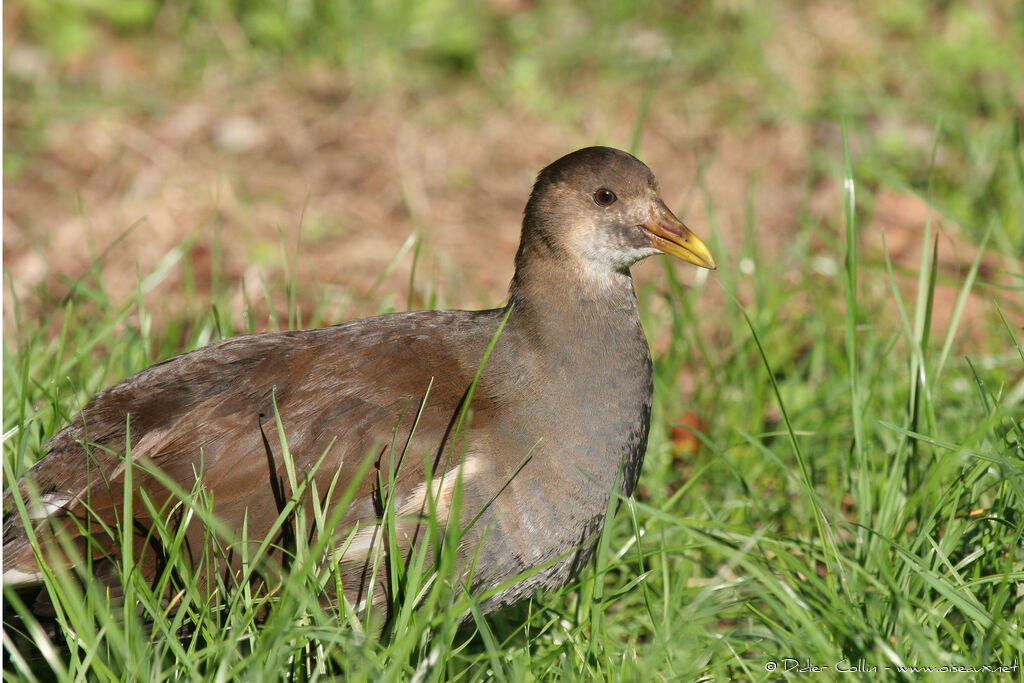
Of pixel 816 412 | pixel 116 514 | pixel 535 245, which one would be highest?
pixel 535 245

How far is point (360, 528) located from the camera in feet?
8.84

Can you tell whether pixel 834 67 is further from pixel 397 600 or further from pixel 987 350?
pixel 397 600

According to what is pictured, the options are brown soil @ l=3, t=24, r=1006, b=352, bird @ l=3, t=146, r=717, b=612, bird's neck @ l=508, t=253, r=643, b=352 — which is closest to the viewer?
bird @ l=3, t=146, r=717, b=612

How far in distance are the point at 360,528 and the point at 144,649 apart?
1.92 ft

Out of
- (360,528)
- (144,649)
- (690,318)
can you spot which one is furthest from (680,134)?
(144,649)

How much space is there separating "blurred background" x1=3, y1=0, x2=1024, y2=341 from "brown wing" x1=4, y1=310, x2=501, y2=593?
1.58m

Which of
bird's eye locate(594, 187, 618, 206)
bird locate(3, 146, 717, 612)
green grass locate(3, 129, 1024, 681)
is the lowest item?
green grass locate(3, 129, 1024, 681)

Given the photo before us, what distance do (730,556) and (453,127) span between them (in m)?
3.91

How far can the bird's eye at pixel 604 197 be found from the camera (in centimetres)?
315

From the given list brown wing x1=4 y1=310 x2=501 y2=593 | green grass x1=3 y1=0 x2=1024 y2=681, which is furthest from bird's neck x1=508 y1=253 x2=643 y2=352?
green grass x1=3 y1=0 x2=1024 y2=681

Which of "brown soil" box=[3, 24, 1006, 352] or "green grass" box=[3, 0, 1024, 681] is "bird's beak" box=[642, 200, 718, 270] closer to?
"green grass" box=[3, 0, 1024, 681]

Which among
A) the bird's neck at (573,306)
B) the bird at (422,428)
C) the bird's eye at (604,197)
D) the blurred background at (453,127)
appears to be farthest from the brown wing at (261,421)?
the blurred background at (453,127)

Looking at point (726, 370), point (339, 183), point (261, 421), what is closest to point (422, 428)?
point (261, 421)

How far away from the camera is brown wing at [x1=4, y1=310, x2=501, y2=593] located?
8.81 ft
